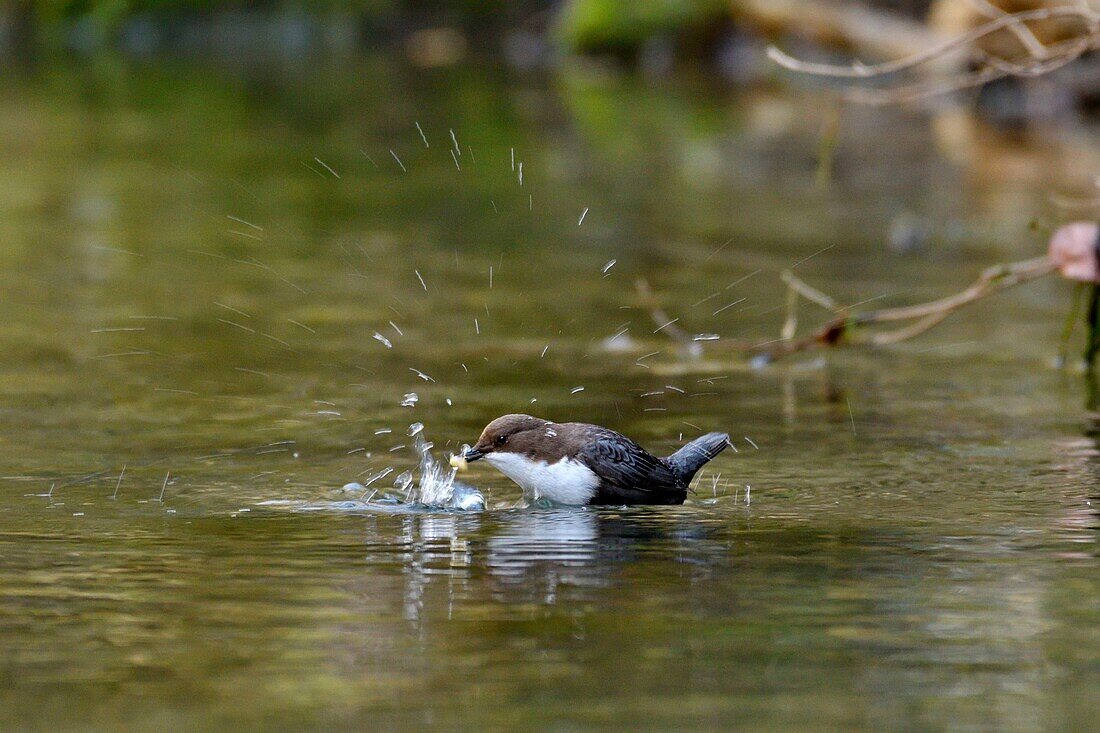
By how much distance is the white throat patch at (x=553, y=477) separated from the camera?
741 centimetres

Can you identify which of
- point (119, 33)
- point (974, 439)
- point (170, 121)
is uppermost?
point (119, 33)

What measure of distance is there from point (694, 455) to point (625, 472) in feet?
1.41

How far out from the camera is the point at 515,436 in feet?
24.6

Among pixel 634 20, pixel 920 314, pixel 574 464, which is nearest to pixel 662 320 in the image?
pixel 920 314

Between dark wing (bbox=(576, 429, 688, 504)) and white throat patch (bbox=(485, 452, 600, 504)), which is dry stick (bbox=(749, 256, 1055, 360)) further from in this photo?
white throat patch (bbox=(485, 452, 600, 504))

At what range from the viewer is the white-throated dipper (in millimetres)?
7426

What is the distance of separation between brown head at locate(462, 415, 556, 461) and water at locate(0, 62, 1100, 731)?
27cm

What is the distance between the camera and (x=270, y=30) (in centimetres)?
4766

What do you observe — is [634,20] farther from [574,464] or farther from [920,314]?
[574,464]

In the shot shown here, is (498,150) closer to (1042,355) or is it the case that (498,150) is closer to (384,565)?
(1042,355)

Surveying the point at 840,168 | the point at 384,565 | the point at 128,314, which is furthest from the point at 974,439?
the point at 840,168

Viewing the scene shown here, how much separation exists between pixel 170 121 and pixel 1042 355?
16.9 meters

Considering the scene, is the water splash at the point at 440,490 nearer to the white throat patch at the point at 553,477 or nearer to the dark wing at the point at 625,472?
the white throat patch at the point at 553,477

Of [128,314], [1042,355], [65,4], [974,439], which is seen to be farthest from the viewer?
[65,4]
